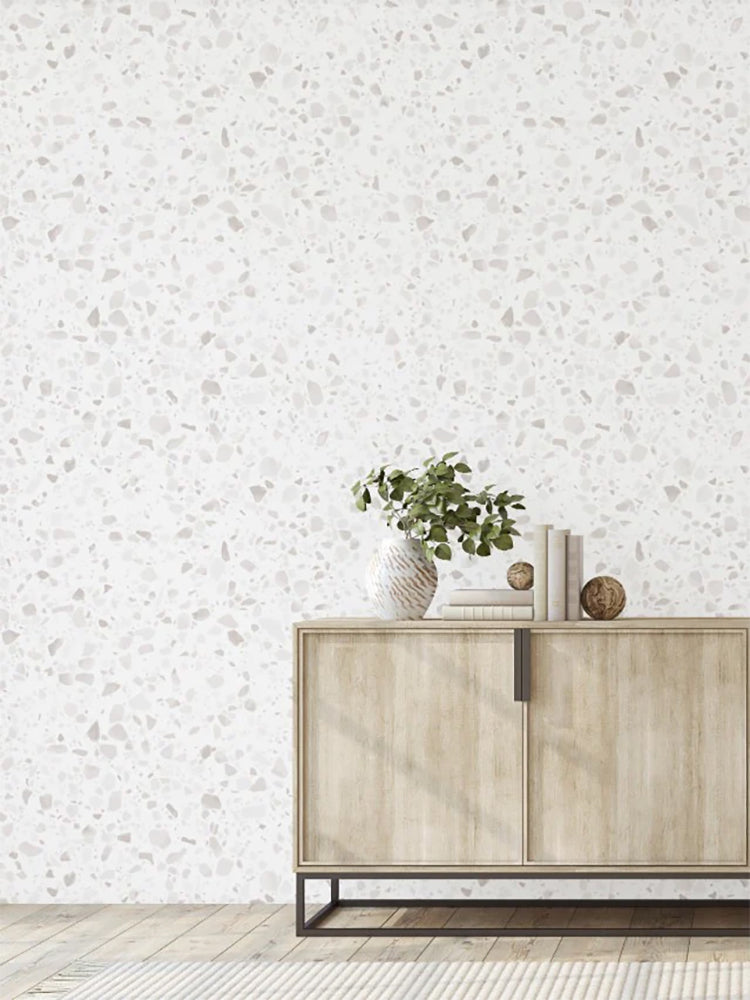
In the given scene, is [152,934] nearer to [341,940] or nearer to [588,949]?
[341,940]

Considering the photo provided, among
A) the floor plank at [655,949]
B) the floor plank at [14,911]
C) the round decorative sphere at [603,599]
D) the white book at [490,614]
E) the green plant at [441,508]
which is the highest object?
the green plant at [441,508]

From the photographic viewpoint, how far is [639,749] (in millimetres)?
3414

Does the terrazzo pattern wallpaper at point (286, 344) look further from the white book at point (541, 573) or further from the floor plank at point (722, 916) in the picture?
the floor plank at point (722, 916)

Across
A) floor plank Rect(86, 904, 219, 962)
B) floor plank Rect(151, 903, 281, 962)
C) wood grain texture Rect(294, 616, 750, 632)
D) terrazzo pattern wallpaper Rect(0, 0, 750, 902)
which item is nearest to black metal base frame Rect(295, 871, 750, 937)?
floor plank Rect(151, 903, 281, 962)

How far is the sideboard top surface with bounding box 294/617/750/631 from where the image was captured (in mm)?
3408

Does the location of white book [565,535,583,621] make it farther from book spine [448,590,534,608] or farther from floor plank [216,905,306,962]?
floor plank [216,905,306,962]

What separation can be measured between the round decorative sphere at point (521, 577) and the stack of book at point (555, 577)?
0.14m

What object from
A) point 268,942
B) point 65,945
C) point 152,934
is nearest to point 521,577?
point 268,942

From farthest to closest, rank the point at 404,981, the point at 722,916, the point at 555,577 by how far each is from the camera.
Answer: the point at 722,916, the point at 555,577, the point at 404,981

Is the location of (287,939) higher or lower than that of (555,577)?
lower

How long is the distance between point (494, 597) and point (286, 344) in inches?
38.9

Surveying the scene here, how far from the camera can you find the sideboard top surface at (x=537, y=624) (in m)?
3.41

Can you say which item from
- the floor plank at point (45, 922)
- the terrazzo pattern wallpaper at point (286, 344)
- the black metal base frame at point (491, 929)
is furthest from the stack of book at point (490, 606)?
the floor plank at point (45, 922)

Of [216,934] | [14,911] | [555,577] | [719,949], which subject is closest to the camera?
[719,949]
